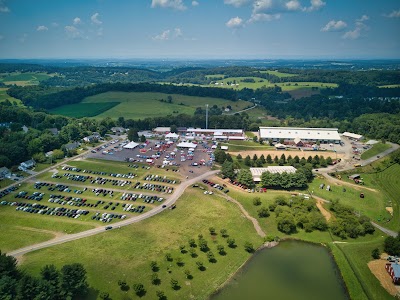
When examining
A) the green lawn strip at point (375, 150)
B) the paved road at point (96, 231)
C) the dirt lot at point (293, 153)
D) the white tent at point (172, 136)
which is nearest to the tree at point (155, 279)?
the paved road at point (96, 231)

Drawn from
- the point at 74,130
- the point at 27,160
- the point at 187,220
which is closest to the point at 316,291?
the point at 187,220

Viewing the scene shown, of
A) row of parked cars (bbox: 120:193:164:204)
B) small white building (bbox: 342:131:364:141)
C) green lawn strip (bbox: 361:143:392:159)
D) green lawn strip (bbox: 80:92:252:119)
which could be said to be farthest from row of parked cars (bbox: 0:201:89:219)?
small white building (bbox: 342:131:364:141)

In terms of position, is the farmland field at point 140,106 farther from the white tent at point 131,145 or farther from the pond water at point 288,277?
the pond water at point 288,277

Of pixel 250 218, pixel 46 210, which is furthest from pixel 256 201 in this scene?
pixel 46 210

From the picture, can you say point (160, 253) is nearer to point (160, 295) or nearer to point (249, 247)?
point (160, 295)

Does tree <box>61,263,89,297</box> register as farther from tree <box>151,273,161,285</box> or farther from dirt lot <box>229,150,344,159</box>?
dirt lot <box>229,150,344,159</box>
